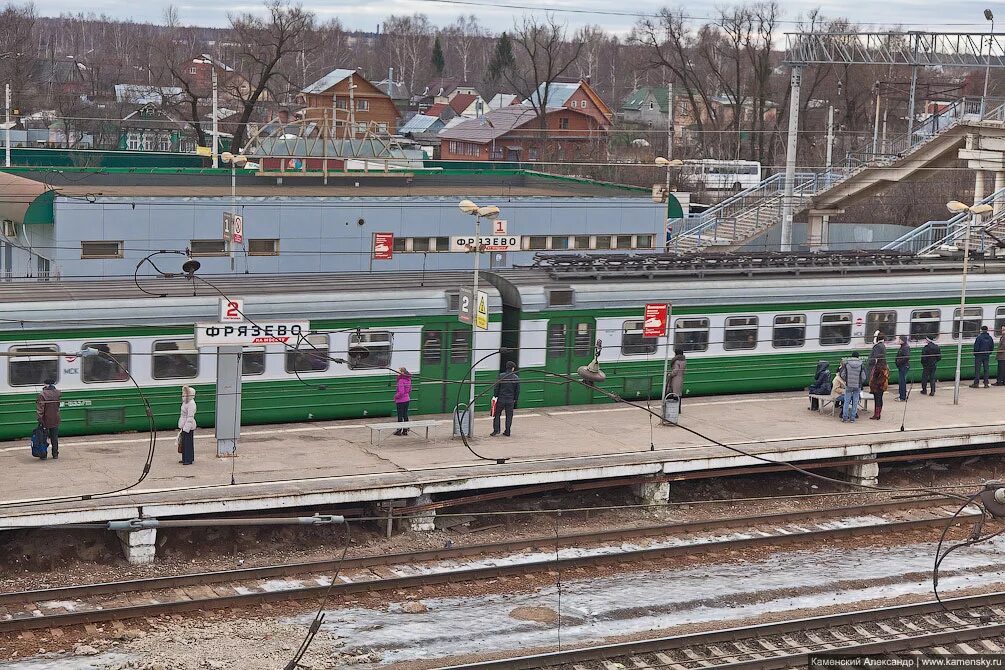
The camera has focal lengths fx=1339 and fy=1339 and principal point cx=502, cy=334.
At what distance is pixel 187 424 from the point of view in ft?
63.9

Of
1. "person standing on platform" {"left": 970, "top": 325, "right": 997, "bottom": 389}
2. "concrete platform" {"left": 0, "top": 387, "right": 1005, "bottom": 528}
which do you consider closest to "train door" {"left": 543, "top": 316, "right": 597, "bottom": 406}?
"concrete platform" {"left": 0, "top": 387, "right": 1005, "bottom": 528}

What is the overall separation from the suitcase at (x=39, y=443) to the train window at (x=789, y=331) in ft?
46.9

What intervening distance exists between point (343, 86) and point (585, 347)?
81.2m

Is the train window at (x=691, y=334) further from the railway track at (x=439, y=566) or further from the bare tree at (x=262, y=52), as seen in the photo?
the bare tree at (x=262, y=52)

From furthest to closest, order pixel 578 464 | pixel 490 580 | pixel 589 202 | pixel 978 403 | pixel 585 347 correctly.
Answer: pixel 589 202 → pixel 978 403 → pixel 585 347 → pixel 578 464 → pixel 490 580

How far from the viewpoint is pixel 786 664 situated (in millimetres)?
14953

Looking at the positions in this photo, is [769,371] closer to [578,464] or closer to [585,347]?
[585,347]

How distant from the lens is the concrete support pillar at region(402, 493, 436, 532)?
64.2ft

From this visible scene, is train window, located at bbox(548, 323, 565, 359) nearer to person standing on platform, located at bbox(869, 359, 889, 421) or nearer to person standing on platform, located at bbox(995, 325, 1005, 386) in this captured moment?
person standing on platform, located at bbox(869, 359, 889, 421)

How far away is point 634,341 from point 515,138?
66.0 m

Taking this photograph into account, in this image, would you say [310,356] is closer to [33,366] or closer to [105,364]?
[105,364]

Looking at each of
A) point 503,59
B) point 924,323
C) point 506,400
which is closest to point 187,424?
point 506,400

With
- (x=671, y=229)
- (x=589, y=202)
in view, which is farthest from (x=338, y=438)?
(x=671, y=229)

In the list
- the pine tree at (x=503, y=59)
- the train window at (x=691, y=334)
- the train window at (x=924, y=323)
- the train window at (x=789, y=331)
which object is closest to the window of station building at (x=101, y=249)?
the train window at (x=691, y=334)
